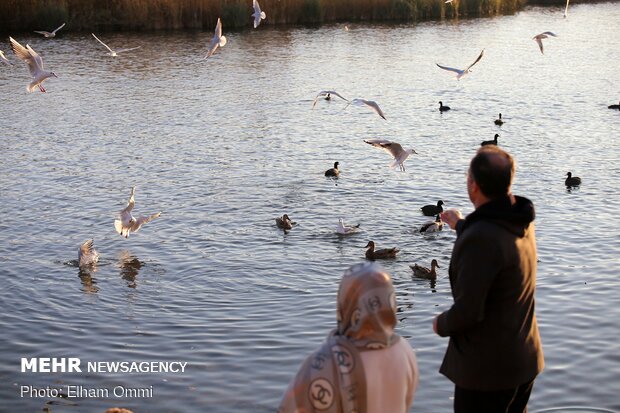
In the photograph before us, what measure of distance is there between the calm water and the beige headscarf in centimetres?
408

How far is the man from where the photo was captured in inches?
150

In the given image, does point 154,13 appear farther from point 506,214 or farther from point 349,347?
point 349,347

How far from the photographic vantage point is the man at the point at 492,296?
3.82 m

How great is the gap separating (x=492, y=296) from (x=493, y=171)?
496 millimetres

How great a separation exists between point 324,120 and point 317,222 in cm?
866

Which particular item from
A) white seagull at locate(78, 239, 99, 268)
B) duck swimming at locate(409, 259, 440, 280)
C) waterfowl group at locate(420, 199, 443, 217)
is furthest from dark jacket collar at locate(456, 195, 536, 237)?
waterfowl group at locate(420, 199, 443, 217)

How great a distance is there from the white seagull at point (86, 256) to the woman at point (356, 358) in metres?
8.54

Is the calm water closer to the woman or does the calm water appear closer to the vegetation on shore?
the woman

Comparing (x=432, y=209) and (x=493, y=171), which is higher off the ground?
(x=493, y=171)

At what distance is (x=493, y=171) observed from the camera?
3.88m

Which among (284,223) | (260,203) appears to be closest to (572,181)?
(260,203)

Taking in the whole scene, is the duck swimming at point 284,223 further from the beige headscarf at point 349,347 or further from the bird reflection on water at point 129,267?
the beige headscarf at point 349,347

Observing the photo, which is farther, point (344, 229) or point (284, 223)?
point (284, 223)

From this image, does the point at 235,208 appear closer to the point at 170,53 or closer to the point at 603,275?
the point at 603,275
